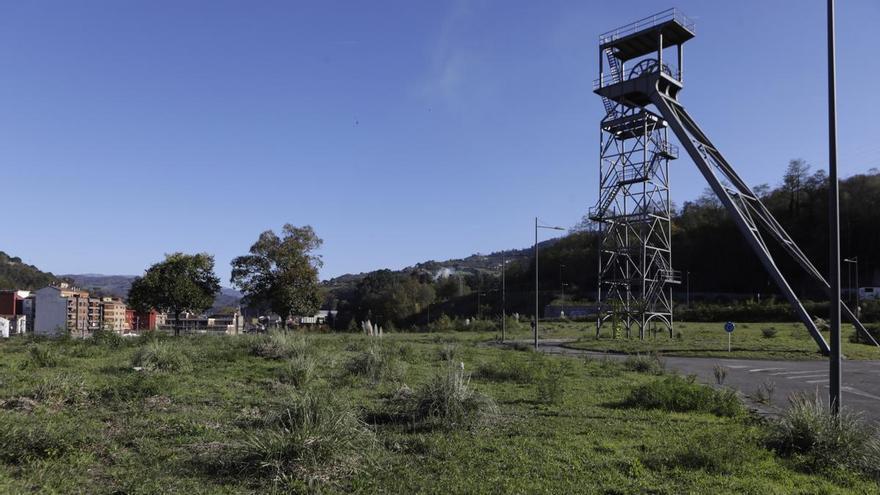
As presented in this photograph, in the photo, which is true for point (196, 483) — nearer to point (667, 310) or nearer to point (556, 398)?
point (556, 398)

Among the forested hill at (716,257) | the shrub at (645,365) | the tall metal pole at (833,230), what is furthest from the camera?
the forested hill at (716,257)

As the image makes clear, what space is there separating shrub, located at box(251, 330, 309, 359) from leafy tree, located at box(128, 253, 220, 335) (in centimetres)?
2416

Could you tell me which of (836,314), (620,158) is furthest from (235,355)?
(620,158)

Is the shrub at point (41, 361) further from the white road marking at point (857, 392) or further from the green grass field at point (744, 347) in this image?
the green grass field at point (744, 347)

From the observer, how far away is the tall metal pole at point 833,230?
913 cm

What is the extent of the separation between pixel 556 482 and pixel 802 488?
2562 mm

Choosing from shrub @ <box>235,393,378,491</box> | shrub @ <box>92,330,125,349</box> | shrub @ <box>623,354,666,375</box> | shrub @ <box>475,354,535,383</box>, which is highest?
shrub @ <box>235,393,378,491</box>

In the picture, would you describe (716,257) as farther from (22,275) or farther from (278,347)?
(22,275)

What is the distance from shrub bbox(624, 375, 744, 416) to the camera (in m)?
11.2

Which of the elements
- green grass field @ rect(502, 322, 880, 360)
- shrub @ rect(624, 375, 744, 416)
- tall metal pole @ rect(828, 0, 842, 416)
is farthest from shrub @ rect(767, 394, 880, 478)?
green grass field @ rect(502, 322, 880, 360)

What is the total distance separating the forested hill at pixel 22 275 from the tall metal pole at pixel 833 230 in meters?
149

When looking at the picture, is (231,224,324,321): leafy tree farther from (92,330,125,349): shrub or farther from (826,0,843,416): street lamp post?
(826,0,843,416): street lamp post

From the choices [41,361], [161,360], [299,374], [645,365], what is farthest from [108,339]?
[645,365]

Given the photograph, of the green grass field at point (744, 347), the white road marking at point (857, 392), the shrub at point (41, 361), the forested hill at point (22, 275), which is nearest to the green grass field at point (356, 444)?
the shrub at point (41, 361)
